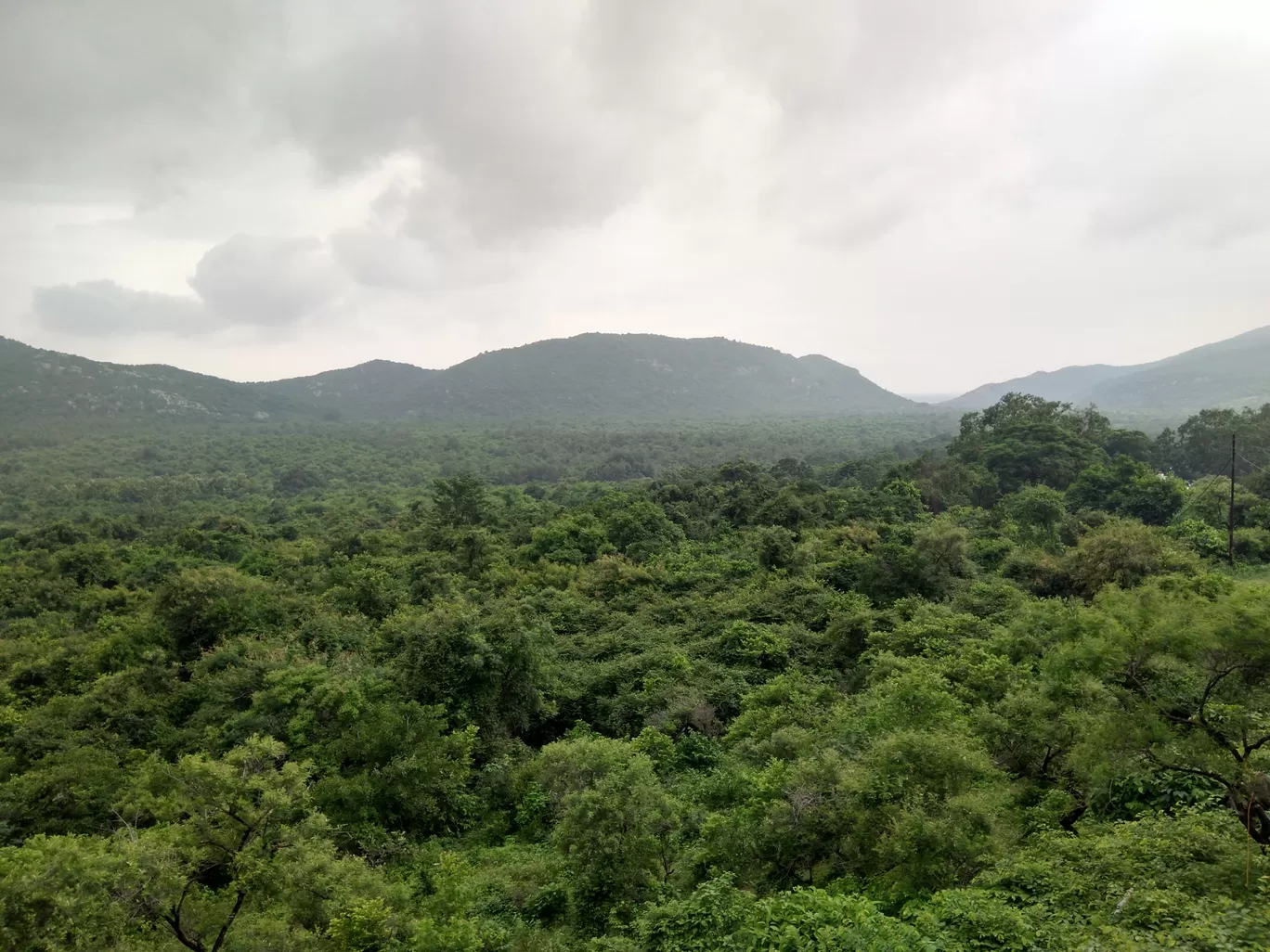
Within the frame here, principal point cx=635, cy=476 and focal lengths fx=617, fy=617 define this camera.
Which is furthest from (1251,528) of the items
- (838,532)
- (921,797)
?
(921,797)

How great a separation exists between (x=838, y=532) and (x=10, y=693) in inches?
1238

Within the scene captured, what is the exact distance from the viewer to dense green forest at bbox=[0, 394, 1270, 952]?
720cm

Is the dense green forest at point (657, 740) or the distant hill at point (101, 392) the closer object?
the dense green forest at point (657, 740)

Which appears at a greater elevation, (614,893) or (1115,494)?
(1115,494)

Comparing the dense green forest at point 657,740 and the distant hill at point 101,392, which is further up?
the distant hill at point 101,392

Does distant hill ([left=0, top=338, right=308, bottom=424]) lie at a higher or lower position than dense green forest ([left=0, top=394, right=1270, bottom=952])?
higher

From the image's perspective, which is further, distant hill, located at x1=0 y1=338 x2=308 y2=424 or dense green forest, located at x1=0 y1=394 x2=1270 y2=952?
distant hill, located at x1=0 y1=338 x2=308 y2=424

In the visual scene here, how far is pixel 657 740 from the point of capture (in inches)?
582

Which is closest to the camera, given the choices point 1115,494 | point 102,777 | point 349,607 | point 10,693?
point 102,777

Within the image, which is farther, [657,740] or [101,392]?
[101,392]

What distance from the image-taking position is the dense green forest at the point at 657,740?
7195 millimetres

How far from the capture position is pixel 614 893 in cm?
880

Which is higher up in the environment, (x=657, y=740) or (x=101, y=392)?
(x=101, y=392)

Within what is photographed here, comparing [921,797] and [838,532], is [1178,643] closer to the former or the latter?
[921,797]
